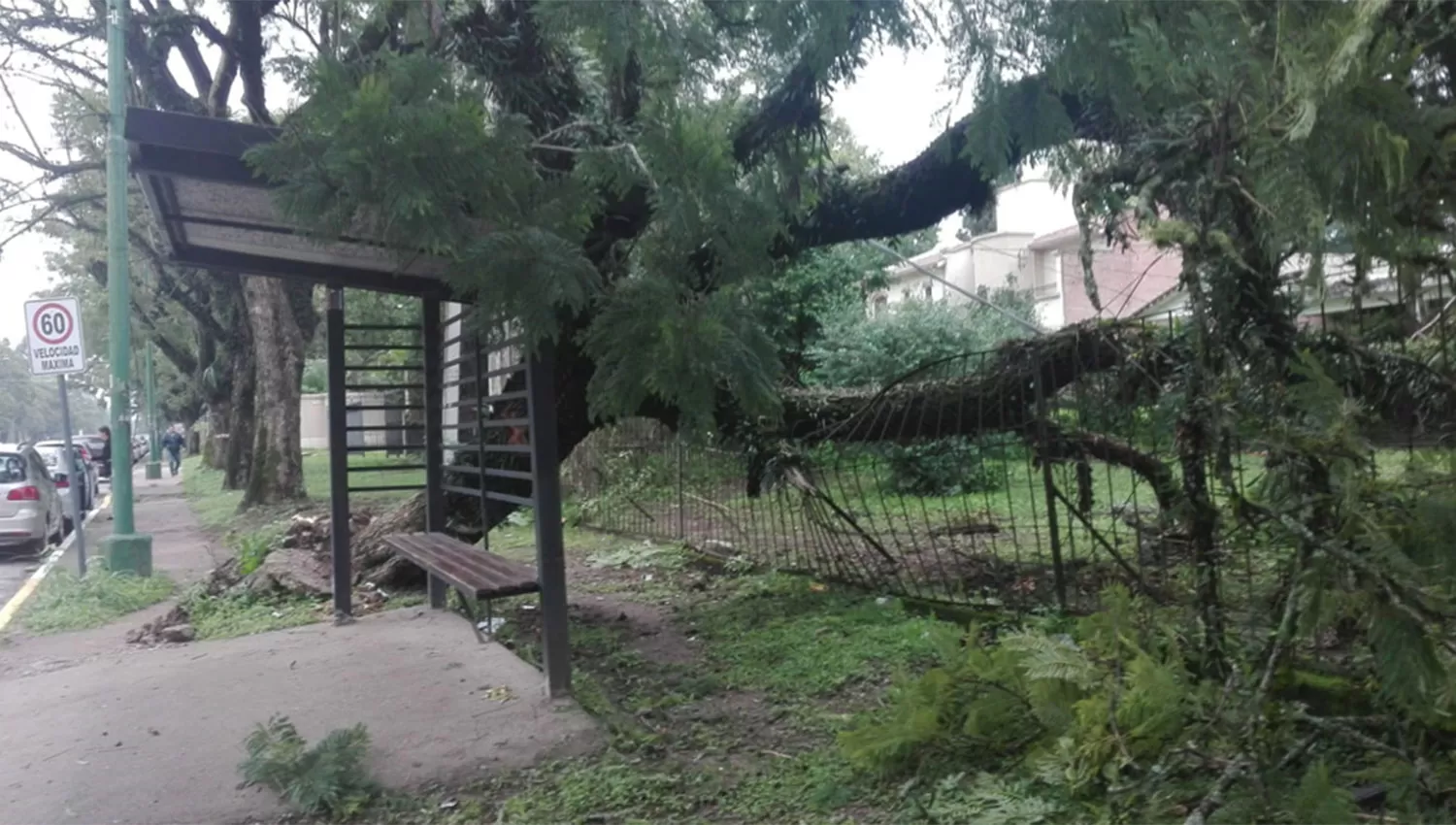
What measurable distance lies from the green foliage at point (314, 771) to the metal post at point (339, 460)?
3170mm

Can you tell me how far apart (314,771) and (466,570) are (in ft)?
6.06

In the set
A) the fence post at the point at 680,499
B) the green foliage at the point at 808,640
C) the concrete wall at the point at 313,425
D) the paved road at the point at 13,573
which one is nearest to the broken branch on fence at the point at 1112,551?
the green foliage at the point at 808,640

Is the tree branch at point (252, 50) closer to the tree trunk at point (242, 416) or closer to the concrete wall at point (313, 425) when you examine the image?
the tree trunk at point (242, 416)

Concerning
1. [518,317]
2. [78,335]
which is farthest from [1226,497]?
[78,335]

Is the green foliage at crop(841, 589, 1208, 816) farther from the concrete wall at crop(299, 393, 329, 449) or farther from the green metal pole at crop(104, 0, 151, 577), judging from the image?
the concrete wall at crop(299, 393, 329, 449)

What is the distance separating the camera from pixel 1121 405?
6531 millimetres

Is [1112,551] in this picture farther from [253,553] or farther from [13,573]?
[13,573]

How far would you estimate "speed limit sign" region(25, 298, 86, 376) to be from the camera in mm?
13492

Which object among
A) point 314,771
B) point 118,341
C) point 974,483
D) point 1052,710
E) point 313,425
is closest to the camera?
point 1052,710

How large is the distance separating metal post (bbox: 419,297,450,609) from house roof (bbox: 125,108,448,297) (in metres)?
0.77

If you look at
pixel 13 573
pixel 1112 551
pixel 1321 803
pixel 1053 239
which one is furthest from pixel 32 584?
pixel 1053 239

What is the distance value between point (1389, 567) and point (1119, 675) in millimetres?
1173

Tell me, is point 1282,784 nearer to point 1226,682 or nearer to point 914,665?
point 1226,682

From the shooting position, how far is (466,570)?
22.7ft
